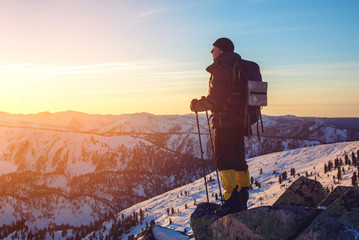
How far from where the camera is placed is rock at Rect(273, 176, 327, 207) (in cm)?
926

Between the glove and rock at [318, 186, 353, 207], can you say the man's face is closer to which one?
the glove

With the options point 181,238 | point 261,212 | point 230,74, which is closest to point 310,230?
point 261,212

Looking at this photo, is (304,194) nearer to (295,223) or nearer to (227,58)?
(295,223)

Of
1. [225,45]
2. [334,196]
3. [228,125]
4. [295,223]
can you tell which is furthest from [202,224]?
[225,45]

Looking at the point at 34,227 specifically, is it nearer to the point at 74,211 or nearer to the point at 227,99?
the point at 74,211

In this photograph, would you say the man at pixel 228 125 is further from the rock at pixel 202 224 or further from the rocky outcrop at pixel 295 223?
the rocky outcrop at pixel 295 223

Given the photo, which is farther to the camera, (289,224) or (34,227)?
(34,227)

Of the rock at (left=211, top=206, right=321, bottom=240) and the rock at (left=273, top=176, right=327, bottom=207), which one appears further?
the rock at (left=273, top=176, right=327, bottom=207)

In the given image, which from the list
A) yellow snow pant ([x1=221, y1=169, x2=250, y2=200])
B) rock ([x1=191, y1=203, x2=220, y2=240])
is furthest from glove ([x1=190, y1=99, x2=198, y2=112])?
rock ([x1=191, y1=203, x2=220, y2=240])

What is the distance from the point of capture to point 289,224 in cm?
514

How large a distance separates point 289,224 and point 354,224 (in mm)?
1096

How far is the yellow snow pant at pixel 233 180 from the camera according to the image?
273 inches

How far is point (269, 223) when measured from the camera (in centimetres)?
527

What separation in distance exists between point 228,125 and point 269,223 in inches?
101
